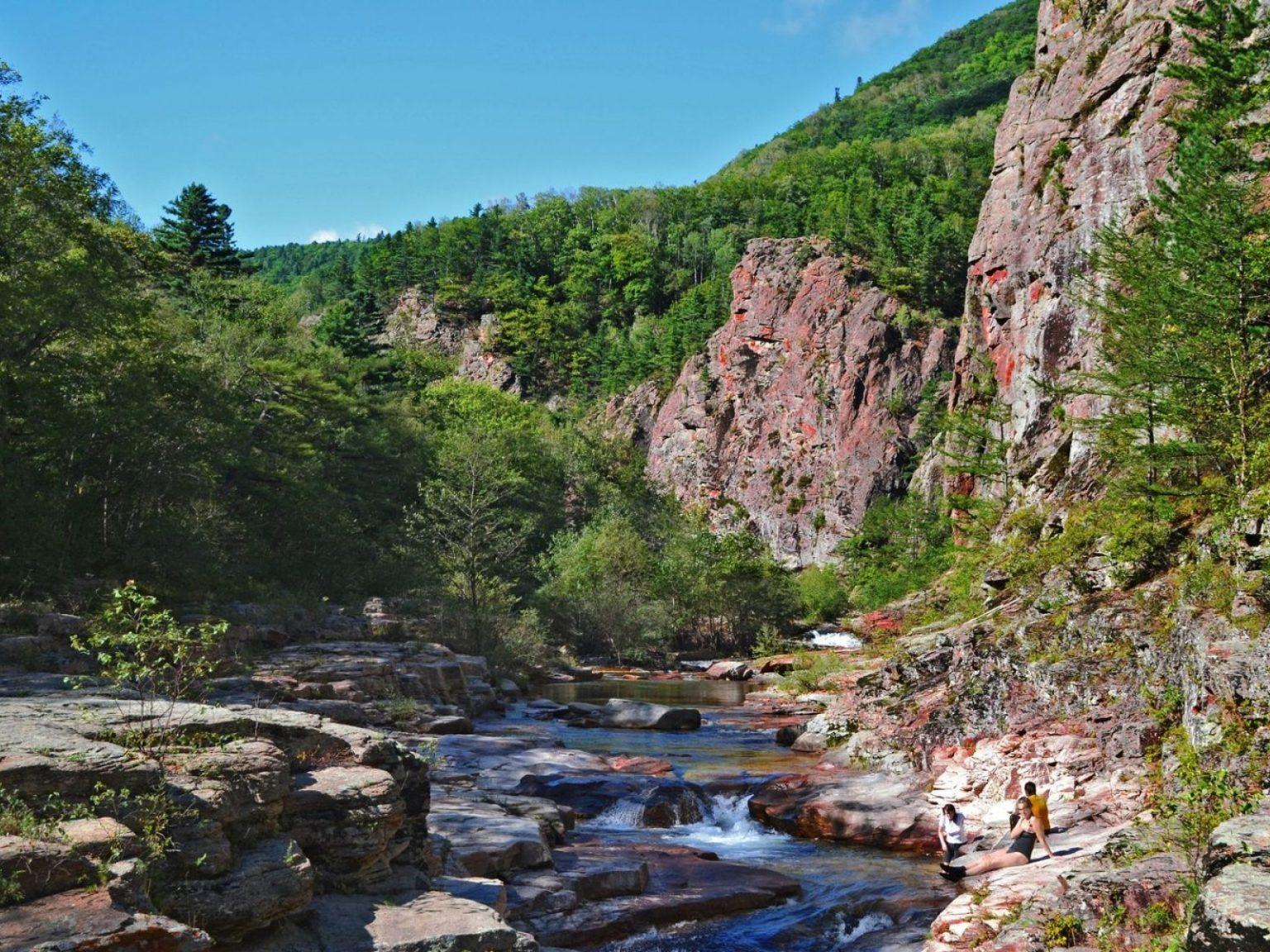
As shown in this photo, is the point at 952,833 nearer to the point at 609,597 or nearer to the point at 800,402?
the point at 609,597

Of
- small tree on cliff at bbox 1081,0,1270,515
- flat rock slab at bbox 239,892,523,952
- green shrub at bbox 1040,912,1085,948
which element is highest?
small tree on cliff at bbox 1081,0,1270,515

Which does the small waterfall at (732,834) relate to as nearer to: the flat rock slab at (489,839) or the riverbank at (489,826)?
the riverbank at (489,826)

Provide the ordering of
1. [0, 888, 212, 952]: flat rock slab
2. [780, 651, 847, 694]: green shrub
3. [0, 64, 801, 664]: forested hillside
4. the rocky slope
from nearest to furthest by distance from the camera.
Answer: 1. [0, 888, 212, 952]: flat rock slab
2. [0, 64, 801, 664]: forested hillside
3. [780, 651, 847, 694]: green shrub
4. the rocky slope

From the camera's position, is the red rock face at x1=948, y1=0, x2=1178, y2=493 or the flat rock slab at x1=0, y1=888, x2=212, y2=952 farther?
the red rock face at x1=948, y1=0, x2=1178, y2=493

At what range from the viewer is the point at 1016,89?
53.3 metres

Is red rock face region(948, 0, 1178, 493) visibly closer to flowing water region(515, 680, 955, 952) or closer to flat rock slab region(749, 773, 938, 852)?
flowing water region(515, 680, 955, 952)

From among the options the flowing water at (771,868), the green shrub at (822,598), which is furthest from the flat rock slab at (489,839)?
the green shrub at (822,598)

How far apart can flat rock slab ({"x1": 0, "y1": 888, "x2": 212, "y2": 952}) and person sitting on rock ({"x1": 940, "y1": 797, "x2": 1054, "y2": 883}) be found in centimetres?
1117

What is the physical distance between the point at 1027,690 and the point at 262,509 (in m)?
33.8

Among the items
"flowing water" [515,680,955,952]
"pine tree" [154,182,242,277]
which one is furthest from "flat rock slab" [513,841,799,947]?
"pine tree" [154,182,242,277]

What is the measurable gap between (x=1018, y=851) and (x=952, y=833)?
120 cm

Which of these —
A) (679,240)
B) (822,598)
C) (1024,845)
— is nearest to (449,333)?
(679,240)

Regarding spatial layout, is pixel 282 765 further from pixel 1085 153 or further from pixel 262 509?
pixel 1085 153

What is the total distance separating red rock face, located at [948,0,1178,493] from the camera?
38.8 m
